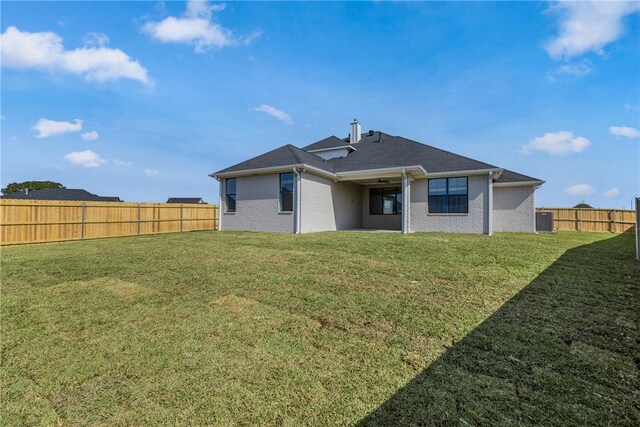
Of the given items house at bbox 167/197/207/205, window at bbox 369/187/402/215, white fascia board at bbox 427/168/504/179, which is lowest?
window at bbox 369/187/402/215

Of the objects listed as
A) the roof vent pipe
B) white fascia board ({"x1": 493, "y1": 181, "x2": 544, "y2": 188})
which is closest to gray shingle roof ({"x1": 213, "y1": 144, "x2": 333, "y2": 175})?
the roof vent pipe

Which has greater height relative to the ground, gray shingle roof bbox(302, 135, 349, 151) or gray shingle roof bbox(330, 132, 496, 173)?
gray shingle roof bbox(302, 135, 349, 151)

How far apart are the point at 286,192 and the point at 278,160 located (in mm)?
1766

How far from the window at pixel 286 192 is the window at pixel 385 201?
6375mm

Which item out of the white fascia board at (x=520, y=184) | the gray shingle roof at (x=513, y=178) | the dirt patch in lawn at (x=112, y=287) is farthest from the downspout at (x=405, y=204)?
the dirt patch in lawn at (x=112, y=287)

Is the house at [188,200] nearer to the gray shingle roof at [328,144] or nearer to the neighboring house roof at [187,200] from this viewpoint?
the neighboring house roof at [187,200]

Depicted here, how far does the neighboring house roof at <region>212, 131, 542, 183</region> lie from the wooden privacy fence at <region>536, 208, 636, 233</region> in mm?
6875

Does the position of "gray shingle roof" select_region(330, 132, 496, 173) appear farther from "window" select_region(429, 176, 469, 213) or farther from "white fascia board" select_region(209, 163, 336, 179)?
"white fascia board" select_region(209, 163, 336, 179)

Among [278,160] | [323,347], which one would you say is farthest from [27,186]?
[323,347]

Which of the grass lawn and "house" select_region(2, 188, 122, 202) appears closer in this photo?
the grass lawn

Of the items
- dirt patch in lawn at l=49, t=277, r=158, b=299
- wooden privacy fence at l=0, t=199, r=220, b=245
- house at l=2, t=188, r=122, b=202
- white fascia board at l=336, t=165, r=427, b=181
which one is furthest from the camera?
house at l=2, t=188, r=122, b=202

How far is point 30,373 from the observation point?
2.52m

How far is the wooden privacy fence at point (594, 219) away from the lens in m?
18.0

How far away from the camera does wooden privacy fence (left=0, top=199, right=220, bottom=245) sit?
37.2ft
